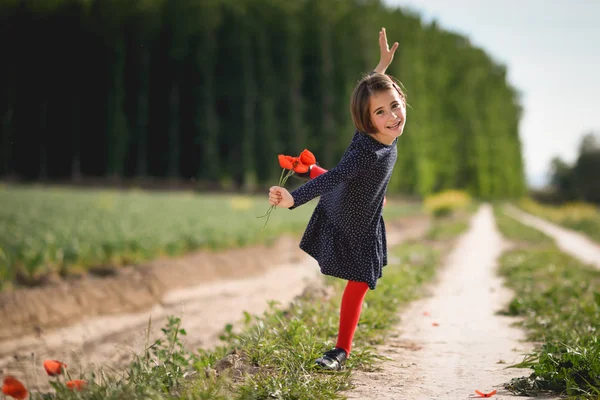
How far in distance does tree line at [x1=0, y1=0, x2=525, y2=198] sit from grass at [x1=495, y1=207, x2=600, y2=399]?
62.9ft

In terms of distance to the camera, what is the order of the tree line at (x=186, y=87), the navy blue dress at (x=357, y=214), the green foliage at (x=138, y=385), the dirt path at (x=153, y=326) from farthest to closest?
the tree line at (x=186, y=87), the dirt path at (x=153, y=326), the navy blue dress at (x=357, y=214), the green foliage at (x=138, y=385)

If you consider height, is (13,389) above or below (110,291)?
above

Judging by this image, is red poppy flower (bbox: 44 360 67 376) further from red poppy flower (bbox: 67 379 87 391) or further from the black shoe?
the black shoe

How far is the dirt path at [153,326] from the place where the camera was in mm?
5559

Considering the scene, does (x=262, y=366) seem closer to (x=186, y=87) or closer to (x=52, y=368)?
(x=52, y=368)

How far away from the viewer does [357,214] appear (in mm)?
3277

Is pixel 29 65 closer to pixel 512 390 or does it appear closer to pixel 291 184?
pixel 291 184

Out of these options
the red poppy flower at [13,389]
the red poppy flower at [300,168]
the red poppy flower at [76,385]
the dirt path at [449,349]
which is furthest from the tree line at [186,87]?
the red poppy flower at [13,389]

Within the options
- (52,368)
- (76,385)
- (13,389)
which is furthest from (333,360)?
(13,389)

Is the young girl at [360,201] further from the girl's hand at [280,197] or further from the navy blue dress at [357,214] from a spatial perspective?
the girl's hand at [280,197]

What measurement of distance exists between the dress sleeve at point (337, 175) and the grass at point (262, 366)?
0.97m

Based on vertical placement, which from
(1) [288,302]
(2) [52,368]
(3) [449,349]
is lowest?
(1) [288,302]

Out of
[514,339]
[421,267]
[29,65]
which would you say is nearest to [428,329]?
[514,339]

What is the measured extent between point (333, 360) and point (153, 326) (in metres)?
4.29
